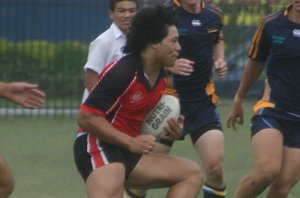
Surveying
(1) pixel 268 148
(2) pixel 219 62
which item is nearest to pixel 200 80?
(2) pixel 219 62

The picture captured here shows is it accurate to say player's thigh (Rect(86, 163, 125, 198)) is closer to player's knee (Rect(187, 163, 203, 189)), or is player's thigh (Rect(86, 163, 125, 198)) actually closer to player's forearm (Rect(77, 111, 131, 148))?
player's forearm (Rect(77, 111, 131, 148))

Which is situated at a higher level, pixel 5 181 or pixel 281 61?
pixel 281 61

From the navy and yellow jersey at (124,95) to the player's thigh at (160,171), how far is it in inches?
8.8

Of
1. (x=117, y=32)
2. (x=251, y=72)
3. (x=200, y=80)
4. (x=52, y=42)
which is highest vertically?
(x=117, y=32)

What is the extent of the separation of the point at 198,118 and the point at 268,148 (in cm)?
133

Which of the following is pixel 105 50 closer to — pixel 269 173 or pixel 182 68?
pixel 182 68

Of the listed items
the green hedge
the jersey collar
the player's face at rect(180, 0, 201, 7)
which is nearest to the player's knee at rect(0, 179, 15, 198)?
the jersey collar

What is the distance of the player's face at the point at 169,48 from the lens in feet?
25.3

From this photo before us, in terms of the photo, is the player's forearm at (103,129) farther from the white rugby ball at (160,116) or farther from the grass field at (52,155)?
the grass field at (52,155)

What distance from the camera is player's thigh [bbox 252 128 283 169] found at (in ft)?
27.7

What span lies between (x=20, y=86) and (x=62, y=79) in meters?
10.1

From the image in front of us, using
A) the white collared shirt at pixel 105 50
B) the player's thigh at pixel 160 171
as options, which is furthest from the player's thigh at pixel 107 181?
the white collared shirt at pixel 105 50

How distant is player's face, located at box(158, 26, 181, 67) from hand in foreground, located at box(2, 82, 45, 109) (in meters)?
0.85

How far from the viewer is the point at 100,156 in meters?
7.73
